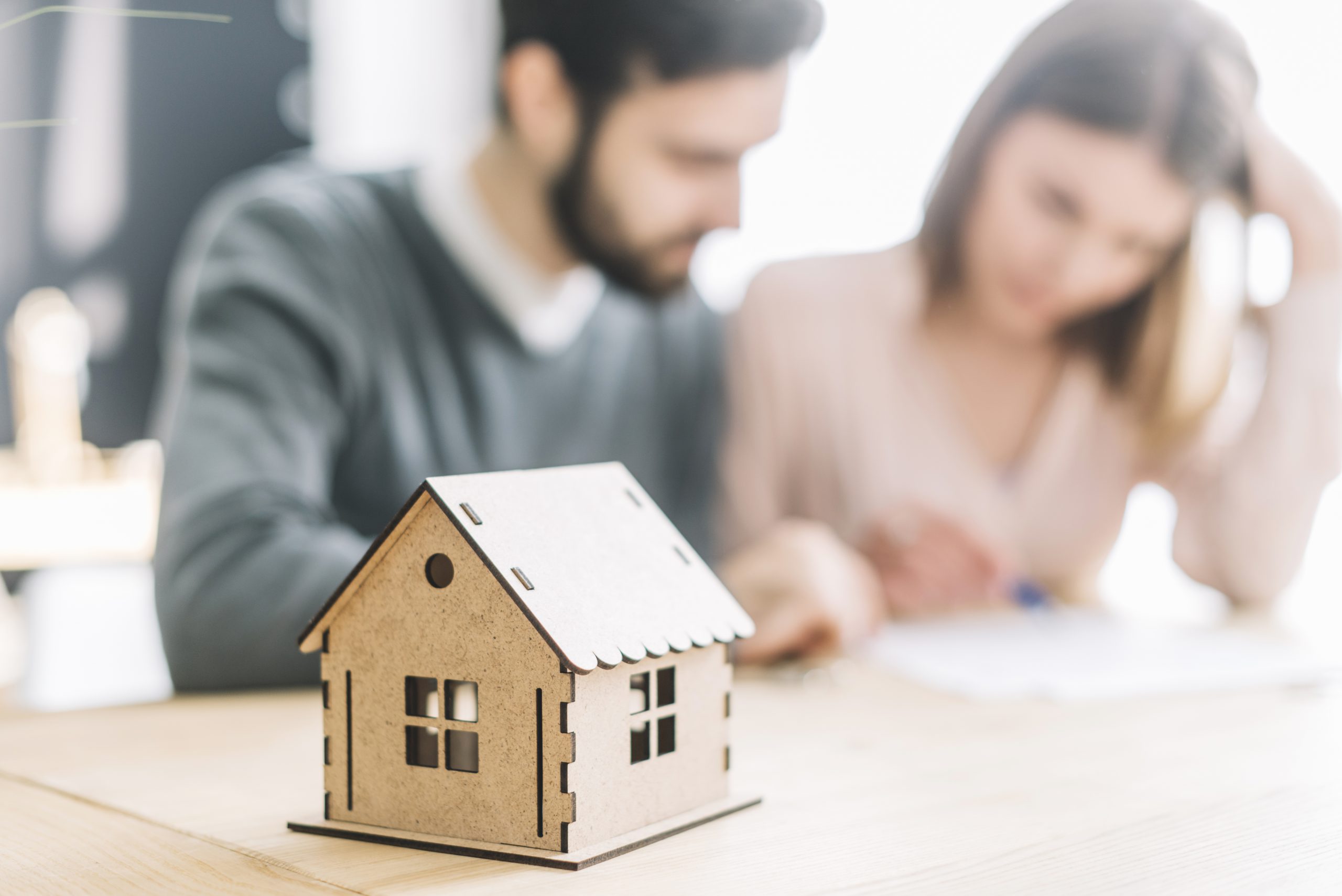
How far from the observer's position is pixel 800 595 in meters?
1.00

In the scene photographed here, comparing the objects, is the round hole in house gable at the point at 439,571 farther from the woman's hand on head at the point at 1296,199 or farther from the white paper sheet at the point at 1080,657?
the woman's hand on head at the point at 1296,199

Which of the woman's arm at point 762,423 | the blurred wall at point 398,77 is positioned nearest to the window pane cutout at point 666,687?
the woman's arm at point 762,423

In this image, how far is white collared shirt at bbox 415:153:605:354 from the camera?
46.9 inches

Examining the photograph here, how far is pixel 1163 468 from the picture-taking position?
1.27 metres

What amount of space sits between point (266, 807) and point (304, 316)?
1.93ft

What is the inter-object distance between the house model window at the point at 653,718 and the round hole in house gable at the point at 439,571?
90 mm

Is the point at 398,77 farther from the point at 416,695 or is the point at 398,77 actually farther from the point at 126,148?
the point at 416,695

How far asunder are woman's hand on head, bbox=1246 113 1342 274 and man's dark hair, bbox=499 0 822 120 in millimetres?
452

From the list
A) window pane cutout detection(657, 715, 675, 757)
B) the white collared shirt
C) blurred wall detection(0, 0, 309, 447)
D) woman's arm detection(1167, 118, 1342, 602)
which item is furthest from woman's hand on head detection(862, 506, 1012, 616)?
blurred wall detection(0, 0, 309, 447)

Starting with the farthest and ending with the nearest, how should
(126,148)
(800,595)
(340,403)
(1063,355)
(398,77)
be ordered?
(126,148) < (398,77) < (1063,355) < (340,403) < (800,595)

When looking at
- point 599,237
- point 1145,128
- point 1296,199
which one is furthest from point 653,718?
point 1296,199

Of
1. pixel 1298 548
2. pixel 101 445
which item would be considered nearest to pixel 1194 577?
pixel 1298 548

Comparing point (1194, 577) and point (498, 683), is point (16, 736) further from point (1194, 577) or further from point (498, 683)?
point (1194, 577)

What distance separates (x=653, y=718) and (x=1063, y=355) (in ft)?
2.78
